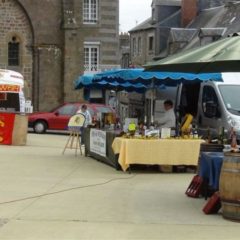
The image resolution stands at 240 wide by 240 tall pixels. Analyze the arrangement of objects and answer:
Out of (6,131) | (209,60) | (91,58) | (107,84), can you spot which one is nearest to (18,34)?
(91,58)

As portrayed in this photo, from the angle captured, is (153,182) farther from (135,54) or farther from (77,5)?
(135,54)

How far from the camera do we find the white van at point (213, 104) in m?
16.7

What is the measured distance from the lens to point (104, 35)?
144 feet

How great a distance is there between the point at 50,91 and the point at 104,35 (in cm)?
525

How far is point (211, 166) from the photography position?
34.0ft

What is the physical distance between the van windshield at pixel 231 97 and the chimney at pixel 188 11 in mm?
30943

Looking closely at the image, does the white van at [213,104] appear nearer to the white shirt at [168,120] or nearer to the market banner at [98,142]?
the white shirt at [168,120]

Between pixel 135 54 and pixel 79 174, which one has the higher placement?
pixel 135 54

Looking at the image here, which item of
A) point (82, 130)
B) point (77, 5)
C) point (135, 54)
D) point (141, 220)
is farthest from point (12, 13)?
point (141, 220)

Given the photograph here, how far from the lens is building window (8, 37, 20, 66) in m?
42.8

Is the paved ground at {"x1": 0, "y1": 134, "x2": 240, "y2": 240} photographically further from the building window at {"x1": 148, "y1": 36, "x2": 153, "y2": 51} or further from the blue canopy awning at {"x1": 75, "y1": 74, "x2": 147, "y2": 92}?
the building window at {"x1": 148, "y1": 36, "x2": 153, "y2": 51}

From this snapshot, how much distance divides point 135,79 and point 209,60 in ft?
23.2

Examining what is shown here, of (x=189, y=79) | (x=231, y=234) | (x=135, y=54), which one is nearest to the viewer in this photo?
(x=231, y=234)

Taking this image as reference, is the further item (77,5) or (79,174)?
(77,5)
